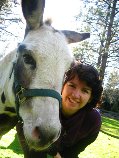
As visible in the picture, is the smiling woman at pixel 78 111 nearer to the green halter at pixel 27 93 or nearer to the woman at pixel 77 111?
the woman at pixel 77 111

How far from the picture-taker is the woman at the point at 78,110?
4.25 meters

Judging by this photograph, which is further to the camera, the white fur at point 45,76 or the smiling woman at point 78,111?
the smiling woman at point 78,111

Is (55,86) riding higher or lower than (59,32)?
lower

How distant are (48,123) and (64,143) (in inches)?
70.2

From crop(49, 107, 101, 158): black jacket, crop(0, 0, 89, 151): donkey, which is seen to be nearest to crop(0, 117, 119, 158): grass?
crop(49, 107, 101, 158): black jacket

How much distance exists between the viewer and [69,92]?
4.21 m

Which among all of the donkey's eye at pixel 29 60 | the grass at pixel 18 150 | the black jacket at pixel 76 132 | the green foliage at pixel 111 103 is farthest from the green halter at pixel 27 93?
the green foliage at pixel 111 103

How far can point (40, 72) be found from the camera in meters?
3.24

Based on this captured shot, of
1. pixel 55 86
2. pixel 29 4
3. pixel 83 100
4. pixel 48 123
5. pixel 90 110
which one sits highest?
pixel 29 4

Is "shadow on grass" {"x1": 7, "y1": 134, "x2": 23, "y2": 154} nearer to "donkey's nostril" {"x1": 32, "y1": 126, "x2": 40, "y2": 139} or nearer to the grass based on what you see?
the grass

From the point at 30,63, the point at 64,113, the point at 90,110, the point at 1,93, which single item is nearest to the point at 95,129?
the point at 90,110

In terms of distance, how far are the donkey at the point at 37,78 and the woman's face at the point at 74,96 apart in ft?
2.04

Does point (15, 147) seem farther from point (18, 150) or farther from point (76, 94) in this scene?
point (76, 94)

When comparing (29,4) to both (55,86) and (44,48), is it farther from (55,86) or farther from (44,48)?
(55,86)
